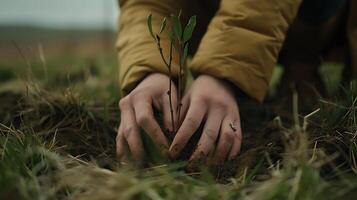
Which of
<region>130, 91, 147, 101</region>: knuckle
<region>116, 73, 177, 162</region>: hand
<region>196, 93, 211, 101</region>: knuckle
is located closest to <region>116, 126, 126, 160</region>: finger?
<region>116, 73, 177, 162</region>: hand

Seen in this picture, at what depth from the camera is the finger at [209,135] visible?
3.51 ft

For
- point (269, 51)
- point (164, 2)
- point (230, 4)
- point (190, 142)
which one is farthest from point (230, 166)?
point (164, 2)

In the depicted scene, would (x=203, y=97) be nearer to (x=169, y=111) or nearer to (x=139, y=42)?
(x=169, y=111)

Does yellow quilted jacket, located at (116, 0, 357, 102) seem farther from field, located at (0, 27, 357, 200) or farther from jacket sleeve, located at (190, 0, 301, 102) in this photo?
field, located at (0, 27, 357, 200)

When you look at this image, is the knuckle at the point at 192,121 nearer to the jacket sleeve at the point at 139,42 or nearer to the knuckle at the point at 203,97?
the knuckle at the point at 203,97

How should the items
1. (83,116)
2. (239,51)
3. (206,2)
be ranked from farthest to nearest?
(206,2)
(83,116)
(239,51)

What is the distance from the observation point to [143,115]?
43.9 inches

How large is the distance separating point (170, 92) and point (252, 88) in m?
0.27

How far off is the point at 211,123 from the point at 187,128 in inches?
2.3

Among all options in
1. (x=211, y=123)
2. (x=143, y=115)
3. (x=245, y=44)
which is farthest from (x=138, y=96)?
(x=245, y=44)

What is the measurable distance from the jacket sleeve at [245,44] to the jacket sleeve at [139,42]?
0.38ft

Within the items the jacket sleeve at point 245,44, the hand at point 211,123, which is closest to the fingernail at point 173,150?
the hand at point 211,123

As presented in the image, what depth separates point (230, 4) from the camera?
1.33m

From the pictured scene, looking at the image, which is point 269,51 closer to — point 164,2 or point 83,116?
point 164,2
